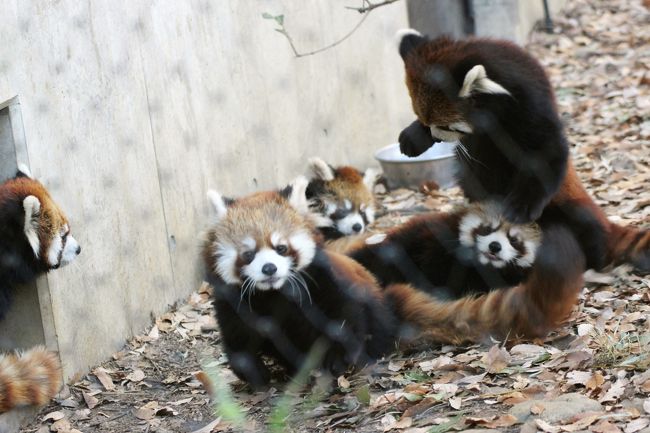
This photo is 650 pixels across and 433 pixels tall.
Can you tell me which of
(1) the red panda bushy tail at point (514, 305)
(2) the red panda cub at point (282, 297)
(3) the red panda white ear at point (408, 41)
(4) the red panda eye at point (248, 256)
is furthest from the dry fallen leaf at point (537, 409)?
(3) the red panda white ear at point (408, 41)

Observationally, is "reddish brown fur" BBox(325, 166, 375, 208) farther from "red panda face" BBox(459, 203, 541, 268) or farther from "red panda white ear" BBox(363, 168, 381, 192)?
"red panda face" BBox(459, 203, 541, 268)

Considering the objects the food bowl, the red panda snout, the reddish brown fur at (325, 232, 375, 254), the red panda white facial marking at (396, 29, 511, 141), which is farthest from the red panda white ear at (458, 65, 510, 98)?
the food bowl

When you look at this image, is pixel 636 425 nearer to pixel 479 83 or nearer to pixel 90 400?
pixel 479 83

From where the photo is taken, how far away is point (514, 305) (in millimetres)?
3146

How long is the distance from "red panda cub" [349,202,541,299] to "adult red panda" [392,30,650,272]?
0.11 meters

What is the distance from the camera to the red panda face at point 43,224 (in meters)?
3.15

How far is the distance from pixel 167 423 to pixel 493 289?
1311 mm

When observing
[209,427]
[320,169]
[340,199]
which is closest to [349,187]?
[340,199]

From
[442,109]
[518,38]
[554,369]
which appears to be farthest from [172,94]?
[518,38]

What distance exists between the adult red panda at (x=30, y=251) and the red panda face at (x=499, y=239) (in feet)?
4.89

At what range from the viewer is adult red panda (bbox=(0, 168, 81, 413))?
121 inches

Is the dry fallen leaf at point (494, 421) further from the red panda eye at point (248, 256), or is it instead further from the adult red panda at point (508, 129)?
the adult red panda at point (508, 129)

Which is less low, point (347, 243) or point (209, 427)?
point (347, 243)

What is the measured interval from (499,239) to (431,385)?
0.88m
